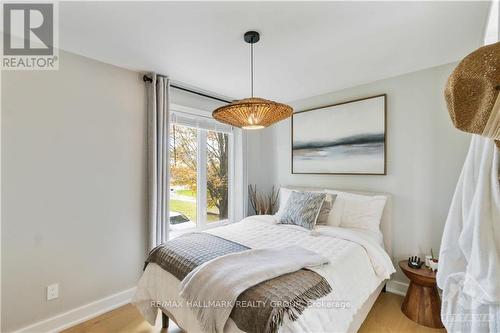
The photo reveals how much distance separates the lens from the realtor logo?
1575 millimetres

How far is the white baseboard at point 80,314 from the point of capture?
192 cm

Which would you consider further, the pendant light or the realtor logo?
the pendant light

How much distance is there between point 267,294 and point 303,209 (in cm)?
140

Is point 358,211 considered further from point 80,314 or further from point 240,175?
point 80,314

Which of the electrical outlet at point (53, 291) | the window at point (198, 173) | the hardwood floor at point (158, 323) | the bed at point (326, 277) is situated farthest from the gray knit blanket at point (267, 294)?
the window at point (198, 173)

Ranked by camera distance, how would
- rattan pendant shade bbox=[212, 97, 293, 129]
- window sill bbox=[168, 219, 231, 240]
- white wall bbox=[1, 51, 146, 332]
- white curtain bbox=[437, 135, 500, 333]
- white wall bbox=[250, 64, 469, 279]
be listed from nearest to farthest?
1. white curtain bbox=[437, 135, 500, 333]
2. rattan pendant shade bbox=[212, 97, 293, 129]
3. white wall bbox=[1, 51, 146, 332]
4. white wall bbox=[250, 64, 469, 279]
5. window sill bbox=[168, 219, 231, 240]

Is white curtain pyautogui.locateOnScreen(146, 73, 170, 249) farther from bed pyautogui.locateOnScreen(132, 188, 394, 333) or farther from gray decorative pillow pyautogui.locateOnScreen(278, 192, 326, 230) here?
gray decorative pillow pyautogui.locateOnScreen(278, 192, 326, 230)

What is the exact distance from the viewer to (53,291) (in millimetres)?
1986

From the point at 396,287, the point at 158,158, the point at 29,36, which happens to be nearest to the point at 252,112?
the point at 158,158

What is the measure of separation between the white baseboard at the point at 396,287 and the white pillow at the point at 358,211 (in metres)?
0.61

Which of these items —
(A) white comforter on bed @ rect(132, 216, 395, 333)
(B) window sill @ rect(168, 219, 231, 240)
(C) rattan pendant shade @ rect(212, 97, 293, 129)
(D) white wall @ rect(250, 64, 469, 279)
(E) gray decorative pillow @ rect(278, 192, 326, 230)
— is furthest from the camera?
(B) window sill @ rect(168, 219, 231, 240)

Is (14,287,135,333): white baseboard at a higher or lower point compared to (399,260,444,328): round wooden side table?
lower

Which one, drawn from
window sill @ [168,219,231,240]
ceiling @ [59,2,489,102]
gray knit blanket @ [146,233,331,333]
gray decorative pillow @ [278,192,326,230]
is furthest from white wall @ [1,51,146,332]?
gray decorative pillow @ [278,192,326,230]

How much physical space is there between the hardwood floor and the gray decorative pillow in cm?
94
